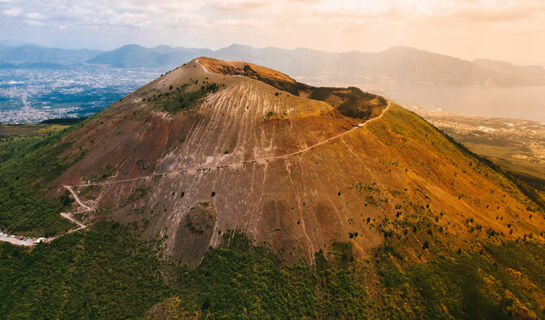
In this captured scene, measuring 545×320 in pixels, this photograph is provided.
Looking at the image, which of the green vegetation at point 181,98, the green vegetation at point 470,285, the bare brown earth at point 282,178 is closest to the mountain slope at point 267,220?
the green vegetation at point 470,285

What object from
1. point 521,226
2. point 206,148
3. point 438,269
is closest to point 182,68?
point 206,148

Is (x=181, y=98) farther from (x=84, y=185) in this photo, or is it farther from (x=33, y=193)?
(x=33, y=193)

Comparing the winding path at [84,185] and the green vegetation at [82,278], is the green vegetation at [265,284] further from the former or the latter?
the winding path at [84,185]

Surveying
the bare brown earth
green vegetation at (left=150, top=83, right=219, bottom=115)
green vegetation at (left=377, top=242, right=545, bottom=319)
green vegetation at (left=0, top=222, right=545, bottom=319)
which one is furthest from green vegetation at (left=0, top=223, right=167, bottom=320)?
green vegetation at (left=377, top=242, right=545, bottom=319)

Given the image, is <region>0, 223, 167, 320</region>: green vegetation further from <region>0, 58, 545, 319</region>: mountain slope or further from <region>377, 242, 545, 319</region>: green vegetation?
<region>377, 242, 545, 319</region>: green vegetation

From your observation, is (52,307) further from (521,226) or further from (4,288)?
(521,226)

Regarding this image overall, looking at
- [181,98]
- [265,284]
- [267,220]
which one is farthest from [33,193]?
[265,284]

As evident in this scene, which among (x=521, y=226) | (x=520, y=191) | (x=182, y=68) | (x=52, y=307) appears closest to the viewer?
(x=52, y=307)
